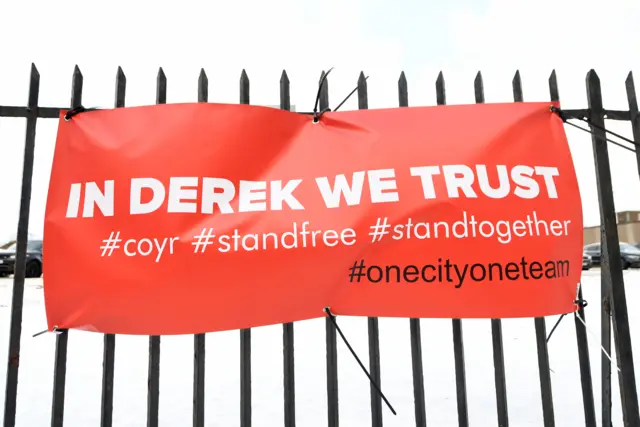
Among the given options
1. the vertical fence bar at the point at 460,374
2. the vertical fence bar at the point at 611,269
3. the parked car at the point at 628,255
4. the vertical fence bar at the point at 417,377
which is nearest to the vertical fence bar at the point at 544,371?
the vertical fence bar at the point at 611,269

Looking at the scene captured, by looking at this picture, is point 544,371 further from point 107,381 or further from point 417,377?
point 107,381

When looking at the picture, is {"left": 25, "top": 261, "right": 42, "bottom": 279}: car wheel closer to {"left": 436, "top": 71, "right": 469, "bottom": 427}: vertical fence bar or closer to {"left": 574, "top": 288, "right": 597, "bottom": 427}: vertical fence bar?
{"left": 436, "top": 71, "right": 469, "bottom": 427}: vertical fence bar

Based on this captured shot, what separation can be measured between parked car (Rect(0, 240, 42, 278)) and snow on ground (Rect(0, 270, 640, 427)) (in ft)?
30.1

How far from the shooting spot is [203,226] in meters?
2.28

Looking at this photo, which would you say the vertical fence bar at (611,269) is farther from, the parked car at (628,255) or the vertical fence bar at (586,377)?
the parked car at (628,255)

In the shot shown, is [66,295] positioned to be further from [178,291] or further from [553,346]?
[553,346]

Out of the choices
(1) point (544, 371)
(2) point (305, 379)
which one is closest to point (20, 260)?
(2) point (305, 379)

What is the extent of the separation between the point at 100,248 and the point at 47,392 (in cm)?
199

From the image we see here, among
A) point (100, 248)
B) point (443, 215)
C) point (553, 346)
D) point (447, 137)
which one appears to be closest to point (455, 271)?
point (443, 215)

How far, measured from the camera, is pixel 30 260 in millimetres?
13375

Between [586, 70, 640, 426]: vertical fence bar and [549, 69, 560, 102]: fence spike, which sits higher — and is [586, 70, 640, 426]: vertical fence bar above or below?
below

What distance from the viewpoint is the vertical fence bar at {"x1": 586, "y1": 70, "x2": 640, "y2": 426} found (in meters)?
2.41

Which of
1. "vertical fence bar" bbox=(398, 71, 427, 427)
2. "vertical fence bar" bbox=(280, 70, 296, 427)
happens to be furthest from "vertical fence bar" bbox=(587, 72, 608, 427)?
"vertical fence bar" bbox=(280, 70, 296, 427)

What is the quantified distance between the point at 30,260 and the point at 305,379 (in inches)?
515
